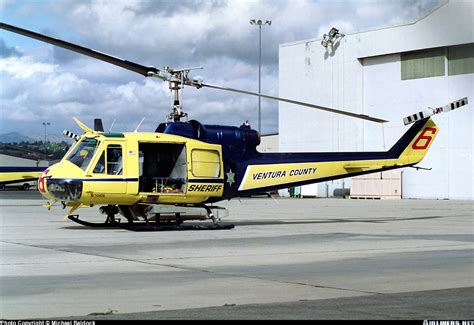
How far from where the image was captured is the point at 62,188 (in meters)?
18.9

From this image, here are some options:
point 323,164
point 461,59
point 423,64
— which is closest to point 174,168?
point 323,164

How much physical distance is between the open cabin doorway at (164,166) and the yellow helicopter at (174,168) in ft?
0.09

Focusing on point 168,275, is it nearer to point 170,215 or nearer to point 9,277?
point 9,277

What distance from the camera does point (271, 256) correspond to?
45.9 feet

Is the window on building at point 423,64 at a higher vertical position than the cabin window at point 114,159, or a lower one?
higher

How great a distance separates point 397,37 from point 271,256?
1803 inches

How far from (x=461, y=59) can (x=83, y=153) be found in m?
39.3

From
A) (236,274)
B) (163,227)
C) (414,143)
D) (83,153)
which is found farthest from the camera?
(414,143)

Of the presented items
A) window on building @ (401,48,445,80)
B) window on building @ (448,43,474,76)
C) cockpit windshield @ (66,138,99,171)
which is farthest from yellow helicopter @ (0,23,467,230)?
window on building @ (401,48,445,80)

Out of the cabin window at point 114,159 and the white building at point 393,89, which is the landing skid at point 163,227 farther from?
the white building at point 393,89

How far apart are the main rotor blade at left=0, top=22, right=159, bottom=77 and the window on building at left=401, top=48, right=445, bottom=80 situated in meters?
39.7

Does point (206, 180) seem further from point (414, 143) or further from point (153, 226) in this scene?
point (414, 143)

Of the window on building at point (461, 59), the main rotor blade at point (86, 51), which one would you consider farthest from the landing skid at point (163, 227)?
the window on building at point (461, 59)

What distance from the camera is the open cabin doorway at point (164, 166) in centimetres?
2009
